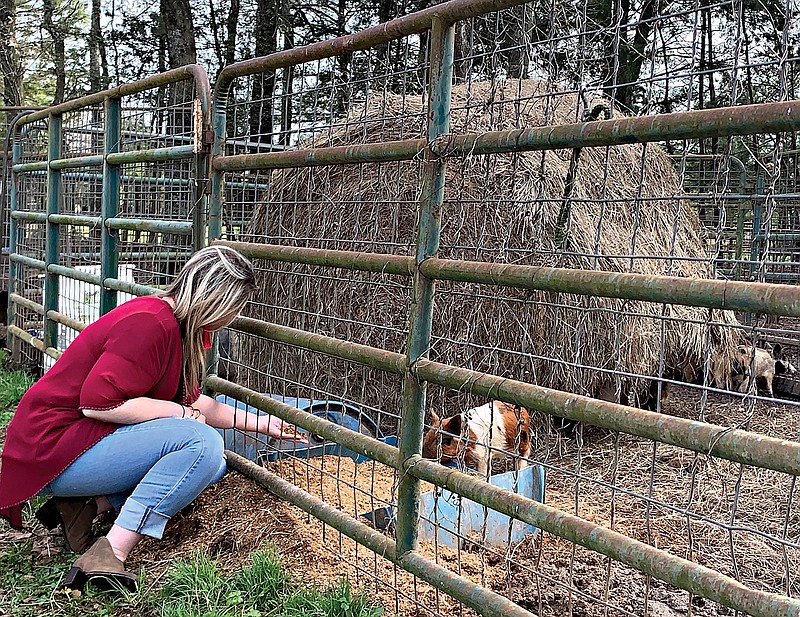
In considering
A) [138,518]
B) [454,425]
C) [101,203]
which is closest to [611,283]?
[138,518]

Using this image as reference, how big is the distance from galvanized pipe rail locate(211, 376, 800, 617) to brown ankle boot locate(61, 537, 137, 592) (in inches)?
27.9

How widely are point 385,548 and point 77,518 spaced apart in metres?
1.47

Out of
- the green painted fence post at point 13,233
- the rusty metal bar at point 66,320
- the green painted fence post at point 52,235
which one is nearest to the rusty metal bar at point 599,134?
the rusty metal bar at point 66,320

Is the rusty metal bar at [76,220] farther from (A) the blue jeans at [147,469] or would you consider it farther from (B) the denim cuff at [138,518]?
(B) the denim cuff at [138,518]

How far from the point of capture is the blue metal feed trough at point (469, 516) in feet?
11.8

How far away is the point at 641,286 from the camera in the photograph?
2.13 meters

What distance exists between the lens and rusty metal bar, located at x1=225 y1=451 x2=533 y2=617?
253cm

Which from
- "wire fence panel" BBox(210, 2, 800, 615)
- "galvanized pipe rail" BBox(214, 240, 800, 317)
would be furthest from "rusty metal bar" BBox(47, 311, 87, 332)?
"galvanized pipe rail" BBox(214, 240, 800, 317)

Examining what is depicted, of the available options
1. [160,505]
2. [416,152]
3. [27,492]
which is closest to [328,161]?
[416,152]

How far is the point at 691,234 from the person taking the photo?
788cm

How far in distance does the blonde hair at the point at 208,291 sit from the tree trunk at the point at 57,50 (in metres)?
14.1

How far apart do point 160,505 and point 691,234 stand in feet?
19.8

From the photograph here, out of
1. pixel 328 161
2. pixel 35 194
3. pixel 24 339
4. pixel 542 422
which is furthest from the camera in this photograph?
pixel 35 194

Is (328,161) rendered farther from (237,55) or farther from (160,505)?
Result: (237,55)
